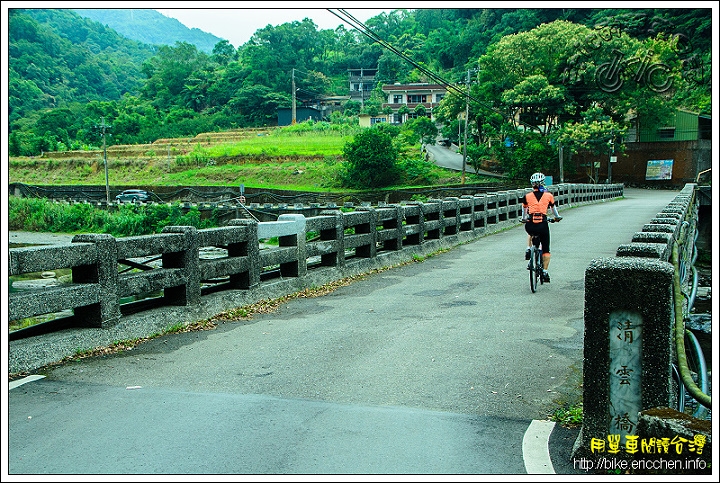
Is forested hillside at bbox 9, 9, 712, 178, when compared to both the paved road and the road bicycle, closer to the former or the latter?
the road bicycle

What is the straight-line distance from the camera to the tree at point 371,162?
65125 millimetres

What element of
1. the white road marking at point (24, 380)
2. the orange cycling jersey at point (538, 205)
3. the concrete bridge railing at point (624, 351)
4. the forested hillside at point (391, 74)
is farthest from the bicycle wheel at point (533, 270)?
the forested hillside at point (391, 74)

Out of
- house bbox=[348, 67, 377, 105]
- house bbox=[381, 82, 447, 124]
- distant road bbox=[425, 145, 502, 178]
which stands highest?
house bbox=[348, 67, 377, 105]

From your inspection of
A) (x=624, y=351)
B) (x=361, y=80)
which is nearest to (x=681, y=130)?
(x=361, y=80)

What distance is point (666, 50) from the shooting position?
6269 centimetres

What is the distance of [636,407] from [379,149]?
61754 millimetres

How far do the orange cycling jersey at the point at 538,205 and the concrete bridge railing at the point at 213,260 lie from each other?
327 centimetres

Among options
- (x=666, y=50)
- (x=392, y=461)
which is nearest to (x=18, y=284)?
(x=392, y=461)

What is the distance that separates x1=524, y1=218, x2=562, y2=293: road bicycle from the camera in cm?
1105

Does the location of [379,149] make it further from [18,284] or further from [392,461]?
[392,461]

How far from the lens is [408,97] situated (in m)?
103

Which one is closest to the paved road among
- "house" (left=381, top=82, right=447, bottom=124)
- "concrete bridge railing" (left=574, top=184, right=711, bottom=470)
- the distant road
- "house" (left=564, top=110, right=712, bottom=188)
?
"concrete bridge railing" (left=574, top=184, right=711, bottom=470)

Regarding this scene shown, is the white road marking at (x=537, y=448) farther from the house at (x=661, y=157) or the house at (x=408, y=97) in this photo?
the house at (x=408, y=97)

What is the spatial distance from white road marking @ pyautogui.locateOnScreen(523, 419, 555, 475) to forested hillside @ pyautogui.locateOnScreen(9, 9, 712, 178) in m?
37.7
